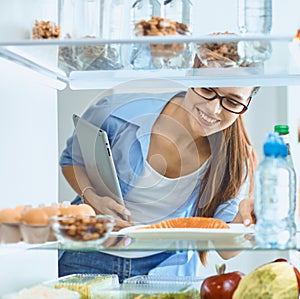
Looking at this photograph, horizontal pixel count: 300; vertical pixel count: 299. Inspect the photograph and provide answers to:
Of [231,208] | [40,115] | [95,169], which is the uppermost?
[40,115]

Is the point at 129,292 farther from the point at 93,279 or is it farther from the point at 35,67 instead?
the point at 35,67

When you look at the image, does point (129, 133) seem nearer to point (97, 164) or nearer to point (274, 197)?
point (97, 164)

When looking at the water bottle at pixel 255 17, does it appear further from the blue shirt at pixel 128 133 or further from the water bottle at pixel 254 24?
the blue shirt at pixel 128 133

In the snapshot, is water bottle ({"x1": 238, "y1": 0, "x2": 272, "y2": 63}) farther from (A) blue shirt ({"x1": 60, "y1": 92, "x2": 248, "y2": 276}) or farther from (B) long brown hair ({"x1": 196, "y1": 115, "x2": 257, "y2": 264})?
(B) long brown hair ({"x1": 196, "y1": 115, "x2": 257, "y2": 264})

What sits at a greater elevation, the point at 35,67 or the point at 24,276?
the point at 35,67

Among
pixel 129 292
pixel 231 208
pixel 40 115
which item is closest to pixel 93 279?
pixel 129 292

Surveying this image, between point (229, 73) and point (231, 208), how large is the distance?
1400mm

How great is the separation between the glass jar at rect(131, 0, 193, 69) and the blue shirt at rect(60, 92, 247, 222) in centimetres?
139

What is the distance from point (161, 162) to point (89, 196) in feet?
1.11

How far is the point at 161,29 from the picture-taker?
51.5 inches

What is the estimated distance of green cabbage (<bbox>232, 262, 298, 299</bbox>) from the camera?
1312mm

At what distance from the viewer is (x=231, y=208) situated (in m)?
2.84

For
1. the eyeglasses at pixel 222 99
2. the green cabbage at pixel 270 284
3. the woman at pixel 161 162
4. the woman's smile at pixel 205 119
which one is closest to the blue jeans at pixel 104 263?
the woman at pixel 161 162

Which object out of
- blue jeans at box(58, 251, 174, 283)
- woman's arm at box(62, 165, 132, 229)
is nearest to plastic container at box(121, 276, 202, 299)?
woman's arm at box(62, 165, 132, 229)
